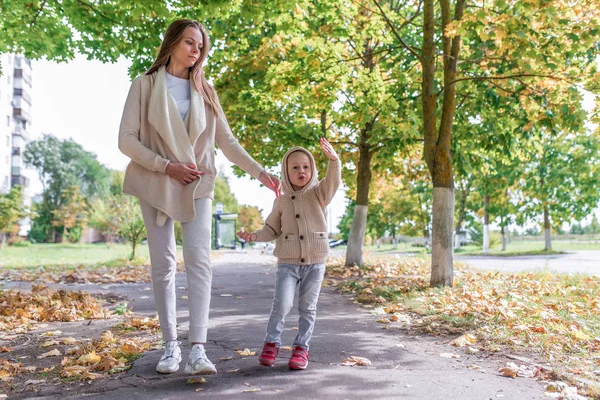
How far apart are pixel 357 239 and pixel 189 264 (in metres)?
12.3

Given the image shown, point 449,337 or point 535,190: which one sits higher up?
point 535,190

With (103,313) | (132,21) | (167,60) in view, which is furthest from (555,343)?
(132,21)

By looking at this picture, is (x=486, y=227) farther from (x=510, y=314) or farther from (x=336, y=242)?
(x=336, y=242)

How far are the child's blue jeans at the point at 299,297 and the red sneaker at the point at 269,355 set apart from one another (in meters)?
0.04

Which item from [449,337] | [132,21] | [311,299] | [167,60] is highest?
[132,21]

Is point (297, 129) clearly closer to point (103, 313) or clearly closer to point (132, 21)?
point (132, 21)

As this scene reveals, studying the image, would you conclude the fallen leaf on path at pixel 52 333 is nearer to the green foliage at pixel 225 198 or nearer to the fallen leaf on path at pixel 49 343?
the fallen leaf on path at pixel 49 343

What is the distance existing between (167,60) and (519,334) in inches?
165

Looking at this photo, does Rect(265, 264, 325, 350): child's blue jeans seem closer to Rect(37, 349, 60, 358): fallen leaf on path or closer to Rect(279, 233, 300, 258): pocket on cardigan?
Rect(279, 233, 300, 258): pocket on cardigan

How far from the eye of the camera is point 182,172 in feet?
12.9

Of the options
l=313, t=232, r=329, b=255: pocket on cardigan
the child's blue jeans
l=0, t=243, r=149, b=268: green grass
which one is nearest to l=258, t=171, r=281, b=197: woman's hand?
l=313, t=232, r=329, b=255: pocket on cardigan

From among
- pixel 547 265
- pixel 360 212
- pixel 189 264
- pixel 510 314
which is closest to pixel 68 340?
pixel 189 264

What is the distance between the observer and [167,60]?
4.24 metres

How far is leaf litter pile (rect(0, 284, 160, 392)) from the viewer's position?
13.5 feet
